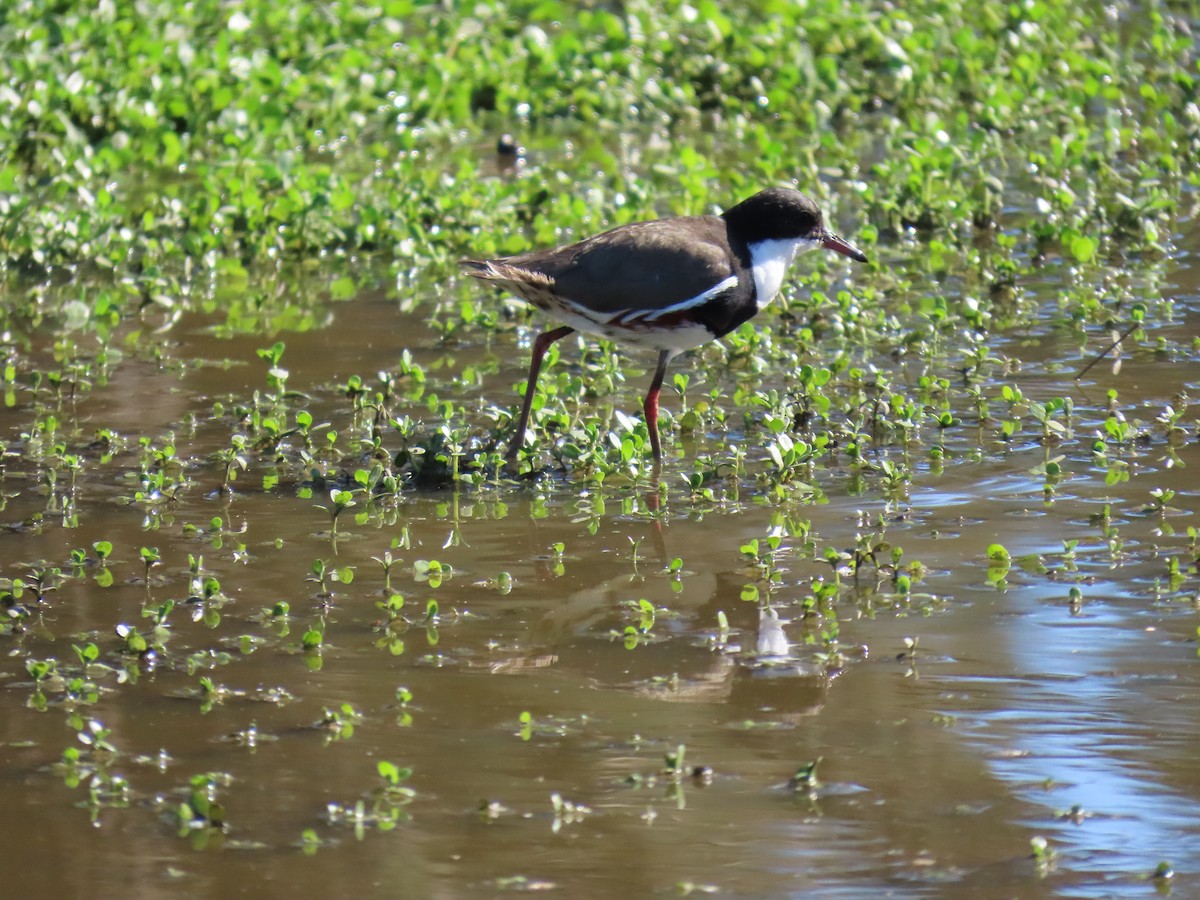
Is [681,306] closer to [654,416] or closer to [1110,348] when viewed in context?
[654,416]

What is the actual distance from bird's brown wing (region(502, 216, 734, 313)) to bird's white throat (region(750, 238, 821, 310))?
0.61 feet

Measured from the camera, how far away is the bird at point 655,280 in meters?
6.63

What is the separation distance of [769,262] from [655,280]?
0.60 m

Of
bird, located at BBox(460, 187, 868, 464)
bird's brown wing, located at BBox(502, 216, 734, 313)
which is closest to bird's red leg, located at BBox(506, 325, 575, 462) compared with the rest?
bird, located at BBox(460, 187, 868, 464)

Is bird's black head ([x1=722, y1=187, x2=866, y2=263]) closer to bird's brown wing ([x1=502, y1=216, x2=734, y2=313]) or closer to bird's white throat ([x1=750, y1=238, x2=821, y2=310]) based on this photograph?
bird's white throat ([x1=750, y1=238, x2=821, y2=310])

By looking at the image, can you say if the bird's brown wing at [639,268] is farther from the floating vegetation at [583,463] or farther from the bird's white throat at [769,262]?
the floating vegetation at [583,463]

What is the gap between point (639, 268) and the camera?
6.65 metres

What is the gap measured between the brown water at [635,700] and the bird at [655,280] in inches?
25.2

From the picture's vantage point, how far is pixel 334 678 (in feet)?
16.1

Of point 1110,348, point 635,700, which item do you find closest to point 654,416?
point 635,700

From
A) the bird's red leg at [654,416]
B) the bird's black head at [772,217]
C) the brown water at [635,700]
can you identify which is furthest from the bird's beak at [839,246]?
the brown water at [635,700]

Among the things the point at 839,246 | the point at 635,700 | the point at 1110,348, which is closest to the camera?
the point at 635,700

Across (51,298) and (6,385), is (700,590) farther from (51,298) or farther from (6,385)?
(51,298)

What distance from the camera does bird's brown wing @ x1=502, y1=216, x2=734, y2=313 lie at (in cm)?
662
